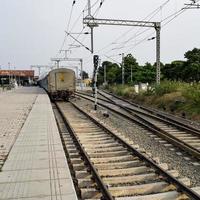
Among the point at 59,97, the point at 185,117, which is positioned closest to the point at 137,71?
the point at 59,97

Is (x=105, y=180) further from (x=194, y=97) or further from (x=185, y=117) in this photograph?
(x=194, y=97)

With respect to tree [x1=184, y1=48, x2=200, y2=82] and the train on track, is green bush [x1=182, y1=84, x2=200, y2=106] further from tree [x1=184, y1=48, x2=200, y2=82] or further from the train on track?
tree [x1=184, y1=48, x2=200, y2=82]

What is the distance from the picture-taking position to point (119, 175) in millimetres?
8656

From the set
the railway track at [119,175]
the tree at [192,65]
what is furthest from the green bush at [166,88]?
the tree at [192,65]

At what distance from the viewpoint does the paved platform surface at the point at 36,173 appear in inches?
255

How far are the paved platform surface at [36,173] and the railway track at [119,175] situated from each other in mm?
418

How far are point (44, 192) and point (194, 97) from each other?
18.6 metres

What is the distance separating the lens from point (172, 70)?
240 feet

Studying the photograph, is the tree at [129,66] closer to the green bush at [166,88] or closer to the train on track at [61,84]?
the train on track at [61,84]

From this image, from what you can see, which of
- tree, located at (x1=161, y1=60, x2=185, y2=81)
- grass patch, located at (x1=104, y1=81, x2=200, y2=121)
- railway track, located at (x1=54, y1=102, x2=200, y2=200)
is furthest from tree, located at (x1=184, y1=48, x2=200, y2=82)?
railway track, located at (x1=54, y1=102, x2=200, y2=200)

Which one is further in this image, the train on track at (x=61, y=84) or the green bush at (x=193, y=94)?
the train on track at (x=61, y=84)

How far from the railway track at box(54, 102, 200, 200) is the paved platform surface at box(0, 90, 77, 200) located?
42 cm

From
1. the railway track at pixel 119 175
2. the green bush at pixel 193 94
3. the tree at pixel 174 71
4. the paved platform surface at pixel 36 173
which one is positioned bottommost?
the railway track at pixel 119 175

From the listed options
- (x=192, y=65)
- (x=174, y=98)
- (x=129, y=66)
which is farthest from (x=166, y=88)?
(x=129, y=66)
